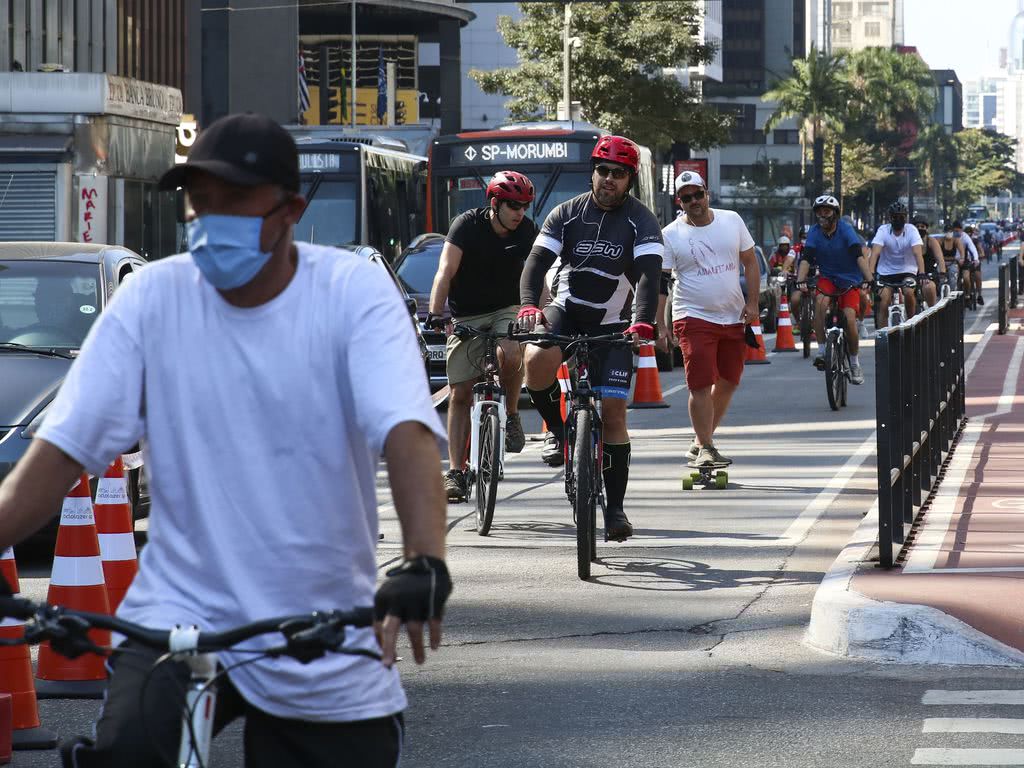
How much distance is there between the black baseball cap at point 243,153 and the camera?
121 inches

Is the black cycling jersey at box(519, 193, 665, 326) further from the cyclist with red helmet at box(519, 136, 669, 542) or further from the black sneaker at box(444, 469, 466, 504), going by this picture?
the black sneaker at box(444, 469, 466, 504)

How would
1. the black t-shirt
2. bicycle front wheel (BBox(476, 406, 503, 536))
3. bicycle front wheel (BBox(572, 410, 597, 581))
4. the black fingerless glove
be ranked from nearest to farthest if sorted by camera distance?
1. the black fingerless glove
2. bicycle front wheel (BBox(572, 410, 597, 581))
3. bicycle front wheel (BBox(476, 406, 503, 536))
4. the black t-shirt

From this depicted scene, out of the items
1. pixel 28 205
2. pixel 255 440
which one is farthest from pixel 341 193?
pixel 255 440

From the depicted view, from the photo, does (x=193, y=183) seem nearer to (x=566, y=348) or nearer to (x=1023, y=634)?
(x=1023, y=634)

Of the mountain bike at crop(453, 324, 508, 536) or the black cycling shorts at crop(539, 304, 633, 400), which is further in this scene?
the mountain bike at crop(453, 324, 508, 536)

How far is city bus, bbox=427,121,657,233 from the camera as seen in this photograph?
24234 millimetres

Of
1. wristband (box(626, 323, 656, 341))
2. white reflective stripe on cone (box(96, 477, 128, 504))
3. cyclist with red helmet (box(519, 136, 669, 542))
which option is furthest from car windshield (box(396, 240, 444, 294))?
white reflective stripe on cone (box(96, 477, 128, 504))

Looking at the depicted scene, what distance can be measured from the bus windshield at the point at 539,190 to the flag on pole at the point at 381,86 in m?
52.8

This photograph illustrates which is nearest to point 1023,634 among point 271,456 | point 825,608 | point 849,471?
point 825,608

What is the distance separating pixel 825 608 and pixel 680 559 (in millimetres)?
2050

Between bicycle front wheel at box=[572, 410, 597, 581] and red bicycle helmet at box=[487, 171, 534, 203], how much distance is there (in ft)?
6.16

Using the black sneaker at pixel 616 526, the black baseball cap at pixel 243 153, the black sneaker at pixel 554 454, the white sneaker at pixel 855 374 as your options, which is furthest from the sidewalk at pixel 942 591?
the white sneaker at pixel 855 374

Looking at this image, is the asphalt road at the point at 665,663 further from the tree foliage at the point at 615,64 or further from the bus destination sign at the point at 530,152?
the tree foliage at the point at 615,64

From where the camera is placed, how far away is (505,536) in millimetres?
10062
